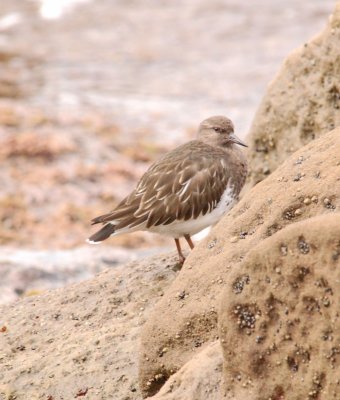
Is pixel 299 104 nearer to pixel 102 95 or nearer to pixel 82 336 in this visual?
pixel 82 336

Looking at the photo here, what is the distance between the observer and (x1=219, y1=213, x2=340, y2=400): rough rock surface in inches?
132

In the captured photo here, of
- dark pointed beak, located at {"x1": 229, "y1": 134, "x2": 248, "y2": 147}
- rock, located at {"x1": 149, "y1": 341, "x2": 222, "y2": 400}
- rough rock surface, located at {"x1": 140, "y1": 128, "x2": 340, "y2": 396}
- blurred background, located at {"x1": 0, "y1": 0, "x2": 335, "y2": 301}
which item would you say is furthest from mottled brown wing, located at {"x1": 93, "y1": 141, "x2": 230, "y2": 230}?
rock, located at {"x1": 149, "y1": 341, "x2": 222, "y2": 400}

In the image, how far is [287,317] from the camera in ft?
11.5

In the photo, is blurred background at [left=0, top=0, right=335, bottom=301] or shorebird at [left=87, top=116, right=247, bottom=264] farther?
blurred background at [left=0, top=0, right=335, bottom=301]

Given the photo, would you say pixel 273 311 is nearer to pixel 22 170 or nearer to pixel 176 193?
pixel 176 193

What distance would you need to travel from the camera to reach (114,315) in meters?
5.62

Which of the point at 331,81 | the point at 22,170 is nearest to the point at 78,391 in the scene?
the point at 331,81

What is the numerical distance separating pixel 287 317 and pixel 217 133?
13.7ft

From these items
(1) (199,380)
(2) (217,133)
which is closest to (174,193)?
(2) (217,133)

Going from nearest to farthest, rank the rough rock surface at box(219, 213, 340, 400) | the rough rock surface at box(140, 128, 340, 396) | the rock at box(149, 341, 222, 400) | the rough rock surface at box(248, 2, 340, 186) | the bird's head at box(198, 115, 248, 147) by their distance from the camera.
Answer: the rough rock surface at box(219, 213, 340, 400) < the rock at box(149, 341, 222, 400) < the rough rock surface at box(140, 128, 340, 396) < the rough rock surface at box(248, 2, 340, 186) < the bird's head at box(198, 115, 248, 147)

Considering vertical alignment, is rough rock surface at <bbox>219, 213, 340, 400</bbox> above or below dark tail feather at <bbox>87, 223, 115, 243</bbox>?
above

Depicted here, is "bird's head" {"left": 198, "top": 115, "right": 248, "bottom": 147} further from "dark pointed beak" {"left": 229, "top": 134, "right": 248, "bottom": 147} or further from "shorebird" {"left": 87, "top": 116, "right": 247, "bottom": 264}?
"shorebird" {"left": 87, "top": 116, "right": 247, "bottom": 264}

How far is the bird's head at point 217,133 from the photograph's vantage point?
24.5 ft

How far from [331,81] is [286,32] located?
14070 millimetres
